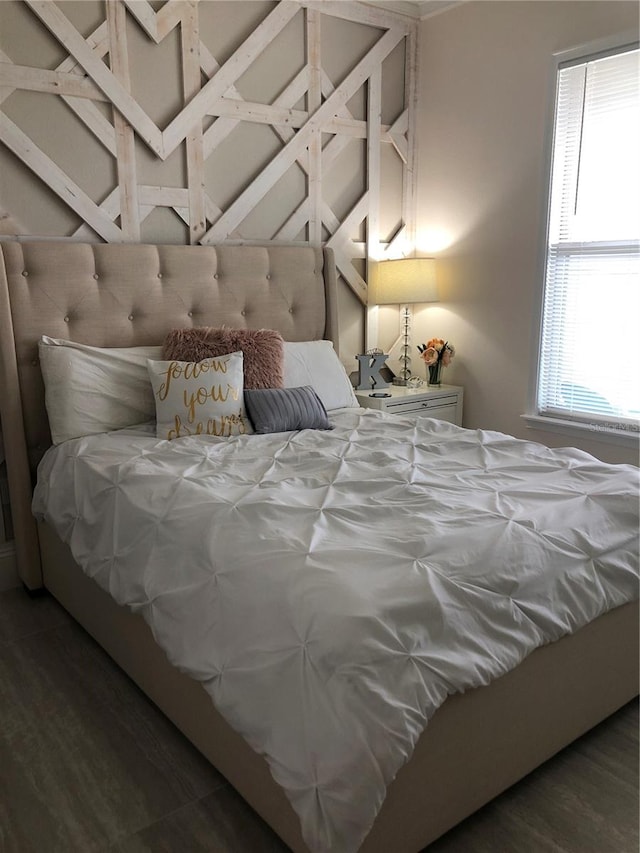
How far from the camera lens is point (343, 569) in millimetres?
1450

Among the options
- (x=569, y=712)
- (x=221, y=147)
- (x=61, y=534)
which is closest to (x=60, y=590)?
(x=61, y=534)

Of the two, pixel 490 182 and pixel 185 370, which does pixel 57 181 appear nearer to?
pixel 185 370

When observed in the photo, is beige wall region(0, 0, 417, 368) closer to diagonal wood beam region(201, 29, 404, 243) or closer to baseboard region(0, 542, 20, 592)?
diagonal wood beam region(201, 29, 404, 243)

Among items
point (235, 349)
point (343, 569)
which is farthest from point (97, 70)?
point (343, 569)

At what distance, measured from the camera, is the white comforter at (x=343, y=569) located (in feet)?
4.00

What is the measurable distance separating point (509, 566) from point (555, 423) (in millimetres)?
2014

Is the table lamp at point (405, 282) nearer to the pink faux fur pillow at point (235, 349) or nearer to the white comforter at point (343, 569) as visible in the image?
the pink faux fur pillow at point (235, 349)

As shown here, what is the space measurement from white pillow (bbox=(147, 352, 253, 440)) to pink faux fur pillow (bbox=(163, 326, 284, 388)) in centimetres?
13

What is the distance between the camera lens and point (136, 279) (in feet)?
9.59

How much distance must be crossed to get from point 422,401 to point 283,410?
1.17m

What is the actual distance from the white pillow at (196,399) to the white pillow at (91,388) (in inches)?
5.0

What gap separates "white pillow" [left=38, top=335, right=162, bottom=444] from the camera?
2.61m

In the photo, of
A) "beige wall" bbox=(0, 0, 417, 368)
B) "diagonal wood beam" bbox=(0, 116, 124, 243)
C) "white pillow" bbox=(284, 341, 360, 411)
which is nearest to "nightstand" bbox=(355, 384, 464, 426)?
"white pillow" bbox=(284, 341, 360, 411)

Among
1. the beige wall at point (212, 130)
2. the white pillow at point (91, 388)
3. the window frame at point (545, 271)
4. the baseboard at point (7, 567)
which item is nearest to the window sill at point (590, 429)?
the window frame at point (545, 271)
